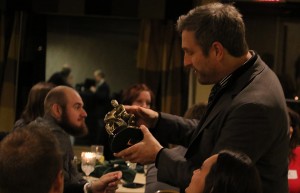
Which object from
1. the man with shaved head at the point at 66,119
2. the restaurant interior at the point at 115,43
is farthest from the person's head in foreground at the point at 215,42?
the restaurant interior at the point at 115,43

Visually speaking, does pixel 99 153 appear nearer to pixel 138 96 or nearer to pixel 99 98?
pixel 138 96

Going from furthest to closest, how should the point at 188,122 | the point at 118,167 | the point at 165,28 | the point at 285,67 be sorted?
the point at 165,28, the point at 285,67, the point at 118,167, the point at 188,122

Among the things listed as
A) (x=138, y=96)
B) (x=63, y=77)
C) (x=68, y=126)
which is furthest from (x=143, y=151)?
(x=63, y=77)

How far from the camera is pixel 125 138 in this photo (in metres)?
1.90

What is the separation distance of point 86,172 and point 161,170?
5.61 ft

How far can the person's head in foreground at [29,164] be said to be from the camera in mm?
1482

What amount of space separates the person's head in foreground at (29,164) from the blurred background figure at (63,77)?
401cm

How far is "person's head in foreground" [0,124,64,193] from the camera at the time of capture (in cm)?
148

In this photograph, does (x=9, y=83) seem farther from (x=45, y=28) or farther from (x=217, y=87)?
(x=217, y=87)

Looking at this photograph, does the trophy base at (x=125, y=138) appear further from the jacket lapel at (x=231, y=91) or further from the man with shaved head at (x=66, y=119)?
the man with shaved head at (x=66, y=119)

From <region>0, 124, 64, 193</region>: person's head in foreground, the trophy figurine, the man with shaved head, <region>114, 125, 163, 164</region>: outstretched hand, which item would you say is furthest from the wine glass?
<region>0, 124, 64, 193</region>: person's head in foreground

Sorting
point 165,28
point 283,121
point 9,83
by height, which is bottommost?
point 9,83

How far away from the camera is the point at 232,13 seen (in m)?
1.80

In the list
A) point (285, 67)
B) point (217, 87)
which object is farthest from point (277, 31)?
point (217, 87)
